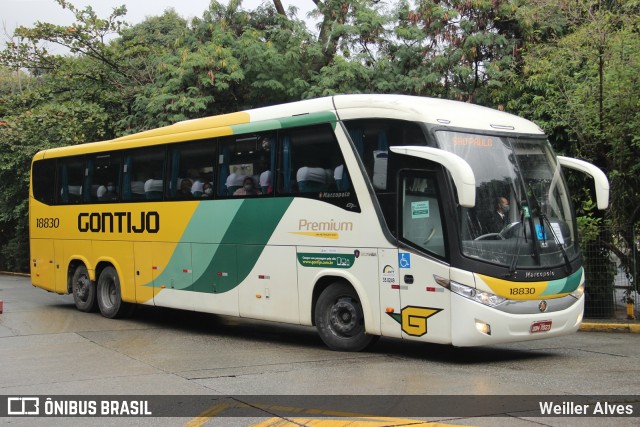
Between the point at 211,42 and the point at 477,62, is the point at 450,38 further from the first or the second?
the point at 211,42

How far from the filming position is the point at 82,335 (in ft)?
44.8

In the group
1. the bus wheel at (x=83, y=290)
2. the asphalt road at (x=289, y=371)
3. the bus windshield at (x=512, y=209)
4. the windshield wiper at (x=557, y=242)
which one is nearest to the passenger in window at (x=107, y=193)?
the bus wheel at (x=83, y=290)

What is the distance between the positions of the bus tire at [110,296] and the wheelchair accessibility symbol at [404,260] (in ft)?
24.6

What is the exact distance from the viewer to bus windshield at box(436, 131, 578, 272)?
10094 mm

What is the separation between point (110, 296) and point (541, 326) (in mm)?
9544

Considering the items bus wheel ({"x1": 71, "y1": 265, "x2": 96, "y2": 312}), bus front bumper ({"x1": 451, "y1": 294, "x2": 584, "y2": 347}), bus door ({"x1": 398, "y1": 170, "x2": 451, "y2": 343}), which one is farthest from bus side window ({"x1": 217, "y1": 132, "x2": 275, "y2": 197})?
bus wheel ({"x1": 71, "y1": 265, "x2": 96, "y2": 312})

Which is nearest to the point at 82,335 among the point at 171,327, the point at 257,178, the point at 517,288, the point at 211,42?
the point at 171,327

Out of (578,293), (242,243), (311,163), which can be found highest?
(311,163)

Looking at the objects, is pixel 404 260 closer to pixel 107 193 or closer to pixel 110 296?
pixel 107 193

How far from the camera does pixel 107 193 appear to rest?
53.5 feet

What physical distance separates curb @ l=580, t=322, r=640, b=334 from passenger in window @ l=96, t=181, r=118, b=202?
9391 millimetres

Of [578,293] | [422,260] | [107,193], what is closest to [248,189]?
[422,260]

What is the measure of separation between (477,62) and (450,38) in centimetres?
89

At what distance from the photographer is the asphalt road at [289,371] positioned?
7.54 m
